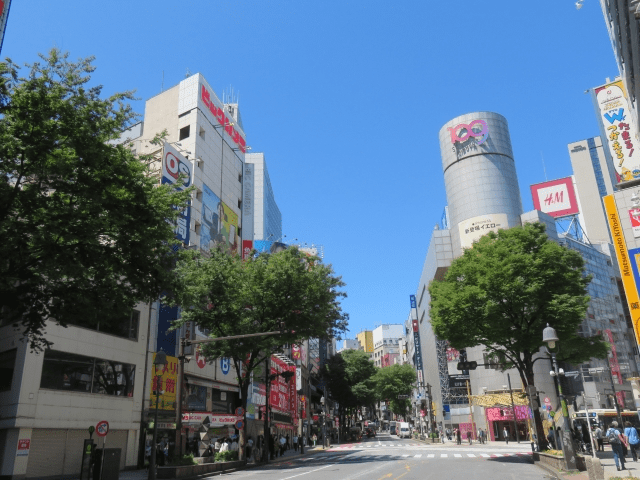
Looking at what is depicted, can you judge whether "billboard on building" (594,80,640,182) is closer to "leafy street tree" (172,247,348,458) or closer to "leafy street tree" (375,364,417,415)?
"leafy street tree" (172,247,348,458)

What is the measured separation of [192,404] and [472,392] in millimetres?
55695

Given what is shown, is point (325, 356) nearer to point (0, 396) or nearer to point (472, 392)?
point (472, 392)

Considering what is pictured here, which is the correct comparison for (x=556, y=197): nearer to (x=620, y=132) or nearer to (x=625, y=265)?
(x=620, y=132)

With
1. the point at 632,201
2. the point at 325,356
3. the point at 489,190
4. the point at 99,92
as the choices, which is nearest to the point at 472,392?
the point at 489,190

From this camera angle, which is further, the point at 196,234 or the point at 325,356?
the point at 325,356

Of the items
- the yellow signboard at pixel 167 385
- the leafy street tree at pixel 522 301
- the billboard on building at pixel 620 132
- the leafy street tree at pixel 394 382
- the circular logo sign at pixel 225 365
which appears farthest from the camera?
the leafy street tree at pixel 394 382

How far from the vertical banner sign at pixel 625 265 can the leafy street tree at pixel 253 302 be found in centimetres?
1687

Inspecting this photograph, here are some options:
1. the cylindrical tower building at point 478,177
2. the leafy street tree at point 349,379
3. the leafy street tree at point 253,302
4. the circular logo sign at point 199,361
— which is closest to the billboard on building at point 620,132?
the leafy street tree at point 253,302

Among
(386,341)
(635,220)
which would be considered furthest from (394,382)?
(386,341)

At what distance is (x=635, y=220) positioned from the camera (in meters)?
28.7

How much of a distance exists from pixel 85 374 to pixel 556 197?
9659 centimetres

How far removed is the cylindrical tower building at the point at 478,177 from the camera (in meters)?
80.7

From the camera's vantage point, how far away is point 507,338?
91.3 ft

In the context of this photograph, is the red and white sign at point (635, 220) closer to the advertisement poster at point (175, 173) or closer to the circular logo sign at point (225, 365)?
the advertisement poster at point (175, 173)
